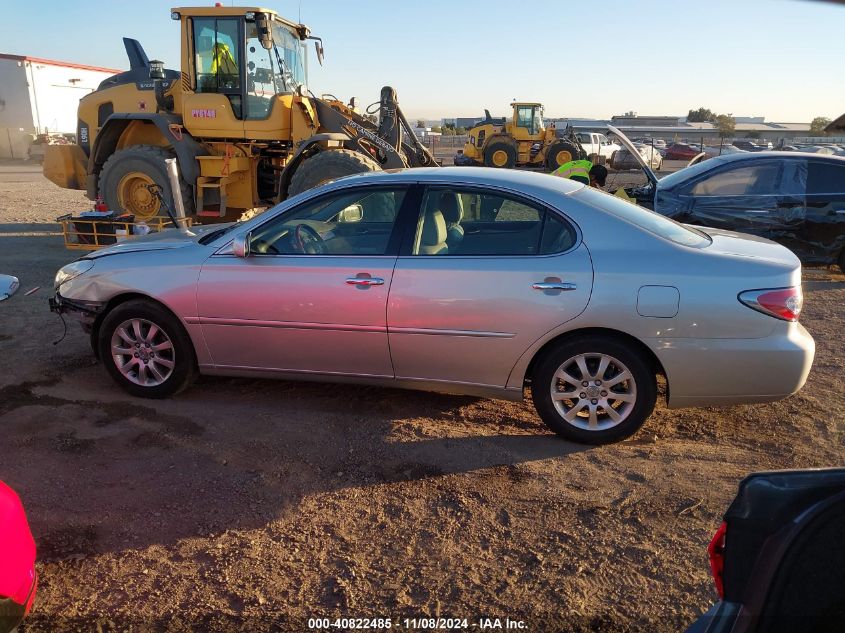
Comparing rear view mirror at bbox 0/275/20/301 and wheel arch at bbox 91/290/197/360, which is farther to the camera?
wheel arch at bbox 91/290/197/360

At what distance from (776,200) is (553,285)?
18.2 feet

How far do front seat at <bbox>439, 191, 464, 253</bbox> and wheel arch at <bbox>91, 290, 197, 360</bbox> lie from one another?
1.88 meters

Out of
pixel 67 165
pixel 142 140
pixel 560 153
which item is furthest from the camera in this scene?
pixel 560 153

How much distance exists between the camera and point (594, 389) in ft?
12.8

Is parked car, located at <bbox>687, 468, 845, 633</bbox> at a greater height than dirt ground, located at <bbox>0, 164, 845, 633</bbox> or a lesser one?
greater

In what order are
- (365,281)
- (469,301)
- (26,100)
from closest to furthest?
(469,301), (365,281), (26,100)

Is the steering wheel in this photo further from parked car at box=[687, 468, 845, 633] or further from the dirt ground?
parked car at box=[687, 468, 845, 633]

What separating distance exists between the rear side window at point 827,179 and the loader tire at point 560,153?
18894 mm

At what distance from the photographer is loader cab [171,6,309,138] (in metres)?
9.88

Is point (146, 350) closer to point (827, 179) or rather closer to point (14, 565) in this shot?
point (14, 565)

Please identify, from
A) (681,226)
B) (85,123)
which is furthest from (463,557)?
(85,123)

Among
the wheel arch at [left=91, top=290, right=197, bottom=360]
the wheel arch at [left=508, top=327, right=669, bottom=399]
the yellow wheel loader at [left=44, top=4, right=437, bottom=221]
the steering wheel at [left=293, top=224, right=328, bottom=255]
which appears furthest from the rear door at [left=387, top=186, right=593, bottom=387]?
the yellow wheel loader at [left=44, top=4, right=437, bottom=221]

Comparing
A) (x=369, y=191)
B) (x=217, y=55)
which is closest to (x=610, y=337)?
(x=369, y=191)

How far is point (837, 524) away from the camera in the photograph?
1.36 meters
